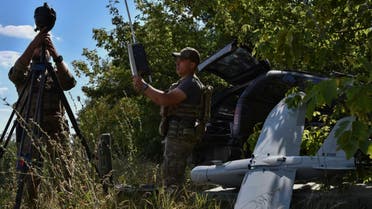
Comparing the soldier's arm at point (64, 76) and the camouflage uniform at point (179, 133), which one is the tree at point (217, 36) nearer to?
the camouflage uniform at point (179, 133)

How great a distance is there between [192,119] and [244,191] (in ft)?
3.42

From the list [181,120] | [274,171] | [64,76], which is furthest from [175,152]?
[64,76]

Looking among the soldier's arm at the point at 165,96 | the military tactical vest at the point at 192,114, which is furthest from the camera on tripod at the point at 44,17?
the military tactical vest at the point at 192,114

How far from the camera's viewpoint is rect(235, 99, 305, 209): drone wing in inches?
123

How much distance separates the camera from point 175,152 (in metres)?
4.14

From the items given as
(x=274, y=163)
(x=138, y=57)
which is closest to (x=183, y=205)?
(x=274, y=163)

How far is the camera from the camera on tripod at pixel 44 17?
4293 millimetres

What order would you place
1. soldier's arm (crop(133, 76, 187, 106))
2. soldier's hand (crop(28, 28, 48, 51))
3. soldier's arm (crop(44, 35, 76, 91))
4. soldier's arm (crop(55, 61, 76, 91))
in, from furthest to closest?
1. soldier's arm (crop(55, 61, 76, 91))
2. soldier's arm (crop(44, 35, 76, 91))
3. soldier's hand (crop(28, 28, 48, 51))
4. soldier's arm (crop(133, 76, 187, 106))

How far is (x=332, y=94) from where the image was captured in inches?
68.2

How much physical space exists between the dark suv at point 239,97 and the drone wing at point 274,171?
1274 millimetres

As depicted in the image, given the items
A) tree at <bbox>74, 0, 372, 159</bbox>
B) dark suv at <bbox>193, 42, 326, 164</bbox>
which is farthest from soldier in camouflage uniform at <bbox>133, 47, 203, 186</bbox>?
dark suv at <bbox>193, 42, 326, 164</bbox>

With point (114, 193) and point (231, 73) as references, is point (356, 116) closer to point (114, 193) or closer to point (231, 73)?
point (114, 193)

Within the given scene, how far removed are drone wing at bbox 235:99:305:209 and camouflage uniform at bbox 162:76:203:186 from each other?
62 cm

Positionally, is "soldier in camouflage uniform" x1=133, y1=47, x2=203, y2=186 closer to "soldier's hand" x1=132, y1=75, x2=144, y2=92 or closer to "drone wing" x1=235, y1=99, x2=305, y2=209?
"soldier's hand" x1=132, y1=75, x2=144, y2=92
